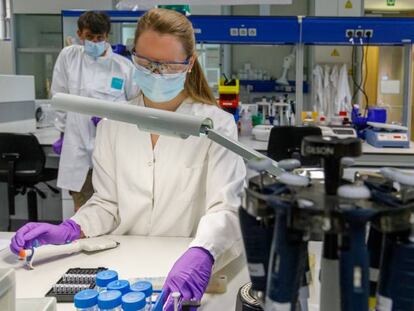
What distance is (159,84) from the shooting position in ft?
4.41

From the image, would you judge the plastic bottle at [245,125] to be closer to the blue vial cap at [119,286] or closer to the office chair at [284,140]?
the office chair at [284,140]

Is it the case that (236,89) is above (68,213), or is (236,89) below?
above

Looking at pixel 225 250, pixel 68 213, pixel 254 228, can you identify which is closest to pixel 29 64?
pixel 68 213

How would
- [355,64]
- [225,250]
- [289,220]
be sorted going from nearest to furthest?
1. [289,220]
2. [225,250]
3. [355,64]

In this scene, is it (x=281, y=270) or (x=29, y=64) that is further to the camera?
(x=29, y=64)

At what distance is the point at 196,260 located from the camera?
102 centimetres

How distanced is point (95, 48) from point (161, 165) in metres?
1.59

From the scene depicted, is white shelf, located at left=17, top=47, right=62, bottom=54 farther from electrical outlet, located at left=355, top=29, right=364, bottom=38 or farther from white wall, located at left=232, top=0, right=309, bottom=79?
electrical outlet, located at left=355, top=29, right=364, bottom=38

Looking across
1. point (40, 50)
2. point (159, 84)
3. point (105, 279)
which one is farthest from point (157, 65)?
point (40, 50)

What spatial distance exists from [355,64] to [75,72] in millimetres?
3145

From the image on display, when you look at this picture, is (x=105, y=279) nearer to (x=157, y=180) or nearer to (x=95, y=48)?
(x=157, y=180)

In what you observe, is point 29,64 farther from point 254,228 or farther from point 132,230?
point 254,228

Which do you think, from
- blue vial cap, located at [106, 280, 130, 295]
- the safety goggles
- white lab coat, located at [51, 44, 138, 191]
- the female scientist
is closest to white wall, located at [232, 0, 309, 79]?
white lab coat, located at [51, 44, 138, 191]

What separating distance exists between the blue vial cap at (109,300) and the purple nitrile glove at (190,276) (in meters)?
0.12
